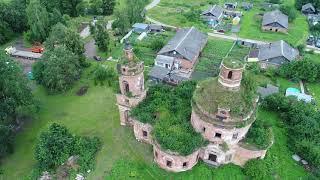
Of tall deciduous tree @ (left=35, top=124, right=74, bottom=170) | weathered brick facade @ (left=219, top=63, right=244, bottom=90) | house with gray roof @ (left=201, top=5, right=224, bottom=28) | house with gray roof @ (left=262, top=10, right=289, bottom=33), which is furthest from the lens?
house with gray roof @ (left=201, top=5, right=224, bottom=28)

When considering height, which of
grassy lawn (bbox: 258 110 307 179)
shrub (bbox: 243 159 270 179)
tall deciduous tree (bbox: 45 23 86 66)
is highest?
tall deciduous tree (bbox: 45 23 86 66)

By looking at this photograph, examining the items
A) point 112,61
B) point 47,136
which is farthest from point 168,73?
point 47,136

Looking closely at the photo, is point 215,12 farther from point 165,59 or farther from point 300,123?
point 300,123

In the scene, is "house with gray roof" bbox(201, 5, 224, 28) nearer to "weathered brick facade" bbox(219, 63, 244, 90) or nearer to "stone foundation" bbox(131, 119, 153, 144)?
"weathered brick facade" bbox(219, 63, 244, 90)

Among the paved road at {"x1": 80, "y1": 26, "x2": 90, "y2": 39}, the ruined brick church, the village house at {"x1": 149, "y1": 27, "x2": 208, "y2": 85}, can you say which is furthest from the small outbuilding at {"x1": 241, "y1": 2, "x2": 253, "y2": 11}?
the ruined brick church

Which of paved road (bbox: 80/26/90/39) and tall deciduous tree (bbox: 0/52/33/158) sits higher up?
tall deciduous tree (bbox: 0/52/33/158)

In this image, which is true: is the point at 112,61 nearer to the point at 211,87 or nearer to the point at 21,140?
the point at 21,140

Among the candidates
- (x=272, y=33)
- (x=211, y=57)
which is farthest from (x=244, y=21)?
(x=211, y=57)

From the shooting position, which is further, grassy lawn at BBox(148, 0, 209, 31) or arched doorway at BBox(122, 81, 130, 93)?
grassy lawn at BBox(148, 0, 209, 31)
